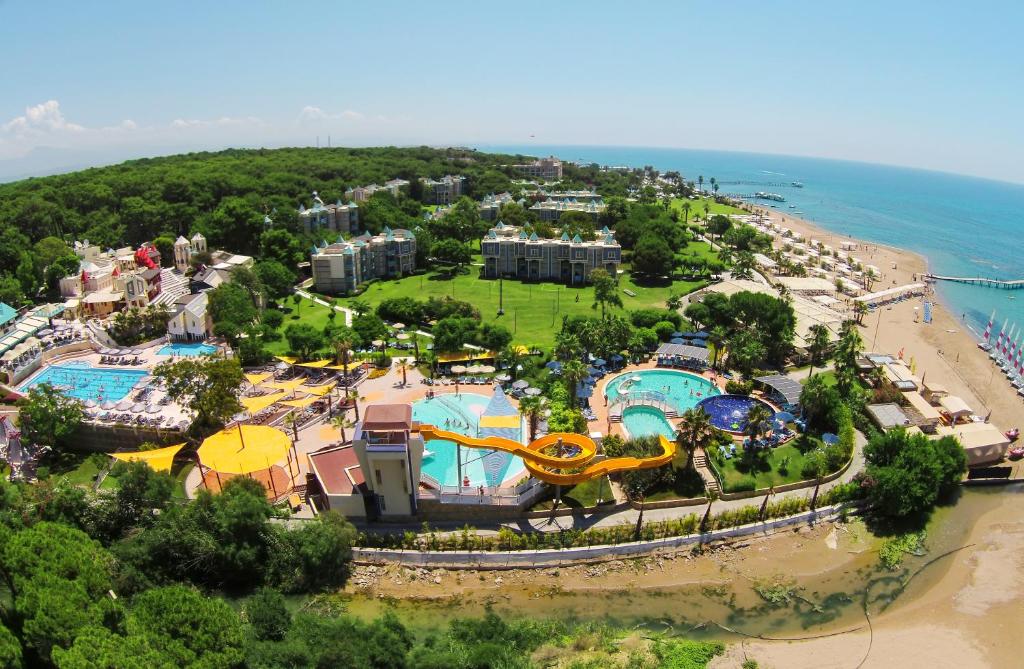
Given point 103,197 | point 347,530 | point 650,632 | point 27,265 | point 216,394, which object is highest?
point 103,197

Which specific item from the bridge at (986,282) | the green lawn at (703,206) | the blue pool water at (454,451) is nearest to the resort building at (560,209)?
the green lawn at (703,206)

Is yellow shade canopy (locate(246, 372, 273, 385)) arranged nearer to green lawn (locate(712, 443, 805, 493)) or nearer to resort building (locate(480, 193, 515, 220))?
green lawn (locate(712, 443, 805, 493))

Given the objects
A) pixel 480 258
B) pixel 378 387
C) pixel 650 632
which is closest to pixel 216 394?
pixel 378 387

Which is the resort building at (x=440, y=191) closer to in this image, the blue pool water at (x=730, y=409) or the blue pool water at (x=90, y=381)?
the blue pool water at (x=90, y=381)

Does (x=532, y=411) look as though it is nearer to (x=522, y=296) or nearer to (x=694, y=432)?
(x=694, y=432)

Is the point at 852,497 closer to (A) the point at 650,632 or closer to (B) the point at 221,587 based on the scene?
(A) the point at 650,632

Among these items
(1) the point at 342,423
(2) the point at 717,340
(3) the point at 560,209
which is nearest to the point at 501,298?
(2) the point at 717,340
